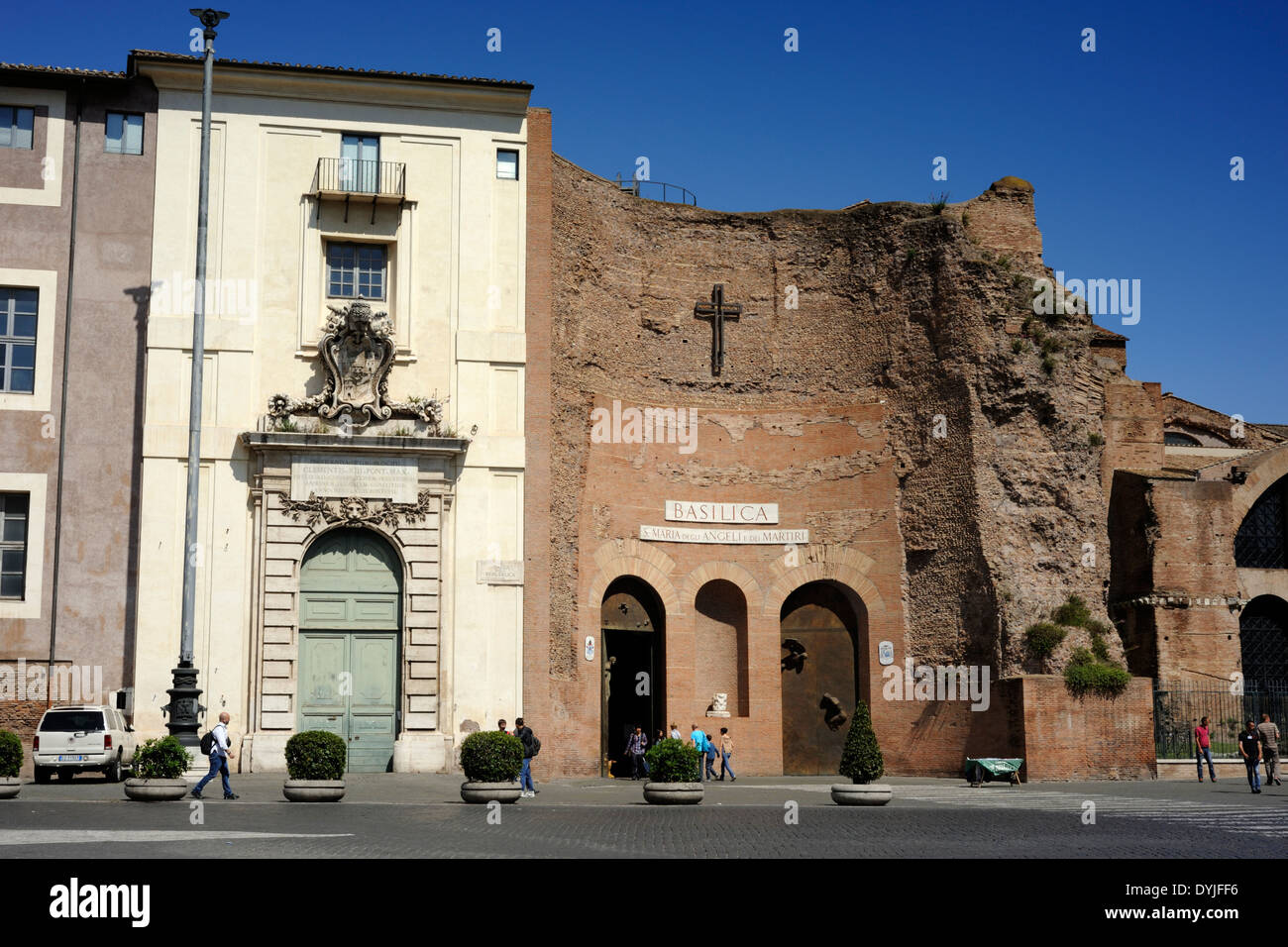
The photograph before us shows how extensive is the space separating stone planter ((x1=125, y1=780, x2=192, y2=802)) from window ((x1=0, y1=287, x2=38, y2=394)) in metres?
11.8

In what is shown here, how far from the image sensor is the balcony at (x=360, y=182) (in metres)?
29.8

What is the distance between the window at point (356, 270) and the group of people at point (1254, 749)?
794 inches

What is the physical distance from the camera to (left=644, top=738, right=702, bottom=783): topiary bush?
2209cm

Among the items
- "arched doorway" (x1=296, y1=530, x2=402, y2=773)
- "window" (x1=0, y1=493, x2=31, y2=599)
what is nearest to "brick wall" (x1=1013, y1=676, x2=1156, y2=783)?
"arched doorway" (x1=296, y1=530, x2=402, y2=773)

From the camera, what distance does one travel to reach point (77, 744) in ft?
82.1

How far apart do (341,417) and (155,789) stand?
34.7 feet

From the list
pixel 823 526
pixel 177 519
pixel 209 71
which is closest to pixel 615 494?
pixel 823 526

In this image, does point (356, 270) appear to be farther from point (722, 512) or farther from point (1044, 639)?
point (1044, 639)

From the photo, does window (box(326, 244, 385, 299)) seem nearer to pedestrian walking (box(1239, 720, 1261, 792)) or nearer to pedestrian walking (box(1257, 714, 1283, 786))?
pedestrian walking (box(1239, 720, 1261, 792))

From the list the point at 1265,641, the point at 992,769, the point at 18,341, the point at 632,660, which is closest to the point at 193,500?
the point at 18,341

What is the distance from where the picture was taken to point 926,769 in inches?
1262
